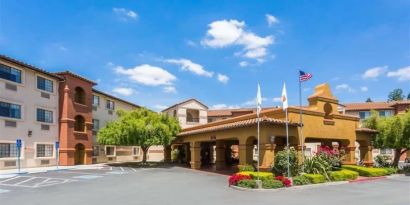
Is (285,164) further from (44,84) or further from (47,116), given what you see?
(44,84)

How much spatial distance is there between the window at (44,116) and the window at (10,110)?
103 inches

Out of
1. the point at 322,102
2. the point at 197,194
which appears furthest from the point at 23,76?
the point at 322,102

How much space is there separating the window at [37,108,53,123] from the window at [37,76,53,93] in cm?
218

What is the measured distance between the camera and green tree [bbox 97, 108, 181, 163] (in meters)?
37.9

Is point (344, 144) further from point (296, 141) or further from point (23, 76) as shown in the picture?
point (23, 76)

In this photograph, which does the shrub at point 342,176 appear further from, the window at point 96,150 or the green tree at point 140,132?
the window at point 96,150

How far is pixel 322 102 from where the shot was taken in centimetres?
2898

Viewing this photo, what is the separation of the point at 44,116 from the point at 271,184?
2619cm

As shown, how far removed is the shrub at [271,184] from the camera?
65.9 feet

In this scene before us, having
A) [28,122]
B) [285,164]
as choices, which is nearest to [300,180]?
[285,164]

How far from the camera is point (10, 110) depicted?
33.1 m

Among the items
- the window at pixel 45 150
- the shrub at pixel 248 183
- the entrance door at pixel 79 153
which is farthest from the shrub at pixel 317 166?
the entrance door at pixel 79 153

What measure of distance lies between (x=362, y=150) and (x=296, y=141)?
11.1 meters

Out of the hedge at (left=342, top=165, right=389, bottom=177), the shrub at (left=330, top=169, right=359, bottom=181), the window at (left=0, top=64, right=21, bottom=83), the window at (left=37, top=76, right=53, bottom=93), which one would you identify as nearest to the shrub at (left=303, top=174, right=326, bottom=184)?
the shrub at (left=330, top=169, right=359, bottom=181)
